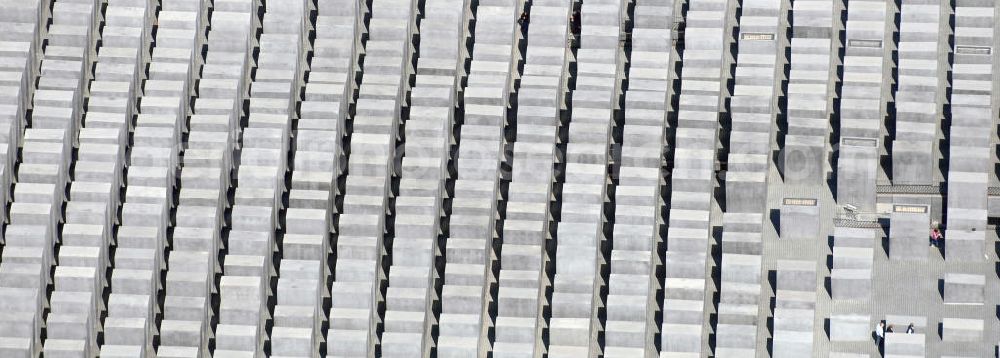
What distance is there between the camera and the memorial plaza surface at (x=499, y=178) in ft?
364

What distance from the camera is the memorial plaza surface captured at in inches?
4368

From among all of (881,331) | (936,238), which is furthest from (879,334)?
(936,238)

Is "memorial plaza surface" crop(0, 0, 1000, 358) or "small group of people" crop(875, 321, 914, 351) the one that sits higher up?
"memorial plaza surface" crop(0, 0, 1000, 358)

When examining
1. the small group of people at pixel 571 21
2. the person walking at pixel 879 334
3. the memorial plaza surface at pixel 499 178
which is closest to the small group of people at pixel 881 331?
the person walking at pixel 879 334

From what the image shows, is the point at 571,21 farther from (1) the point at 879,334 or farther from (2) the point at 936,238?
(1) the point at 879,334

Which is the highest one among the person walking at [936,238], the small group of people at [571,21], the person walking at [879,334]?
the small group of people at [571,21]

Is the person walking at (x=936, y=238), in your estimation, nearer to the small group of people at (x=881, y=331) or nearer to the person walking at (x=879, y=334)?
the small group of people at (x=881, y=331)

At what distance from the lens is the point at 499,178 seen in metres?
115

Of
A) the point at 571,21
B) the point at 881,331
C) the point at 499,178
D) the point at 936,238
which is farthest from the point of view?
the point at 571,21

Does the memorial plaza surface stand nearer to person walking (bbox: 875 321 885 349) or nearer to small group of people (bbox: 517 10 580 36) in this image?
small group of people (bbox: 517 10 580 36)

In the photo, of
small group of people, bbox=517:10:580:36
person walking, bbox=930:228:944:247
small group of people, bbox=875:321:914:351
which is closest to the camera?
small group of people, bbox=875:321:914:351

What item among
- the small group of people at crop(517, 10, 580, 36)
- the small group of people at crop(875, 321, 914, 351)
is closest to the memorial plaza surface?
the small group of people at crop(517, 10, 580, 36)

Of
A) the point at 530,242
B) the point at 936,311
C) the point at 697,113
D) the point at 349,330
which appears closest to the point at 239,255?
the point at 349,330

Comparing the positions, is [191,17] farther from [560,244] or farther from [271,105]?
[560,244]
